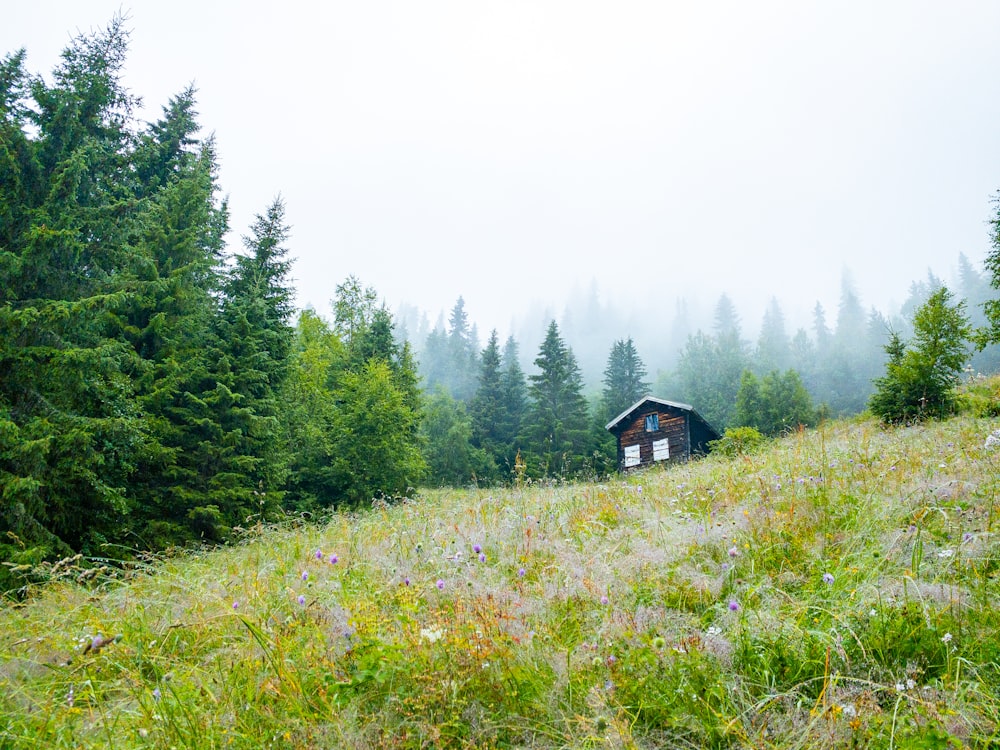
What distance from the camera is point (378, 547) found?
4.76 meters

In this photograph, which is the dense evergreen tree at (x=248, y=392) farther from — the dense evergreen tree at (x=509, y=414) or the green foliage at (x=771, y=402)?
the green foliage at (x=771, y=402)

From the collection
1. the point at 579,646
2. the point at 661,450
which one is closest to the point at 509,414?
the point at 661,450

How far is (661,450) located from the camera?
95.0 ft

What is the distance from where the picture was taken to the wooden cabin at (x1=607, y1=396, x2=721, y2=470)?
93.1ft

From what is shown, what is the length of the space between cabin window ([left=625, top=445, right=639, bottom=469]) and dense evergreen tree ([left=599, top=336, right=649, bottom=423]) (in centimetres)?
1766

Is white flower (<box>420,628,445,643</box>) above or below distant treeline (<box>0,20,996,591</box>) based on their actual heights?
below

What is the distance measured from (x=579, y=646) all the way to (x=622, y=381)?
50.6 m

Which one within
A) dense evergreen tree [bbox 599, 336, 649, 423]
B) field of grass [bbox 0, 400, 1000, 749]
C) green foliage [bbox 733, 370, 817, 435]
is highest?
dense evergreen tree [bbox 599, 336, 649, 423]

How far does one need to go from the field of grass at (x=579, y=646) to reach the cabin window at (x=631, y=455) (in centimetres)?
2646

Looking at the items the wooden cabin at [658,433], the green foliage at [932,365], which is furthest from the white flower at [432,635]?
the wooden cabin at [658,433]

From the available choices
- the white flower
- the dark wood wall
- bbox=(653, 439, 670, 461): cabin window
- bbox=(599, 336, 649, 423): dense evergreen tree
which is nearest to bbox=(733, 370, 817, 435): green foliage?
bbox=(599, 336, 649, 423): dense evergreen tree

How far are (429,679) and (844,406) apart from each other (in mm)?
84602

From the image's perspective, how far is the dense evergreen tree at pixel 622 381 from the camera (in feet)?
163

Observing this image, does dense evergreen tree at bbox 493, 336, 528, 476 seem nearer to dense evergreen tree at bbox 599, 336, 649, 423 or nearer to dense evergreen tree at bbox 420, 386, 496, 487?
dense evergreen tree at bbox 420, 386, 496, 487
